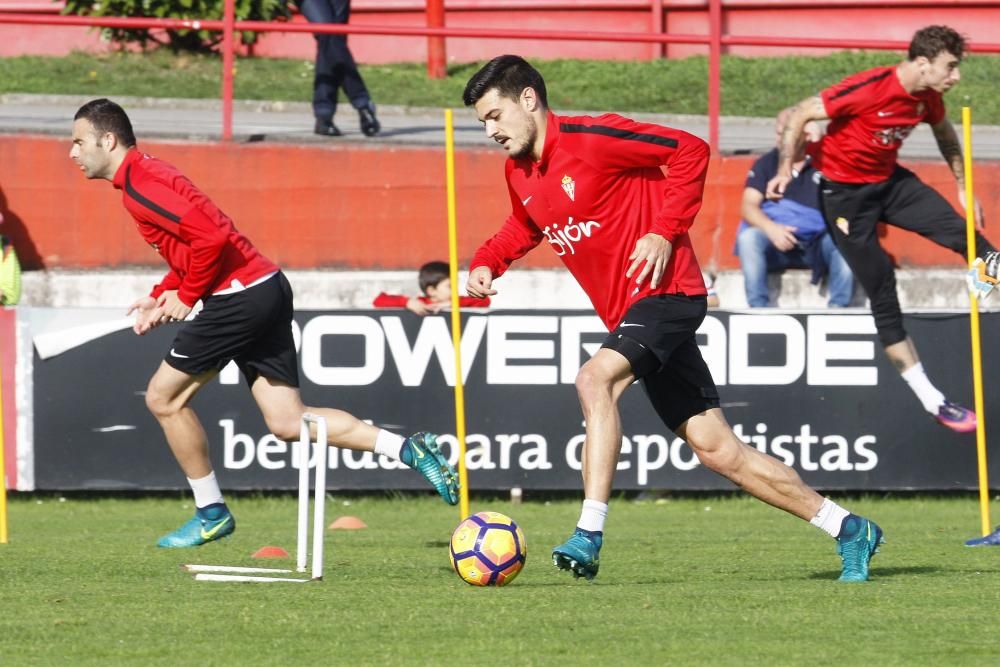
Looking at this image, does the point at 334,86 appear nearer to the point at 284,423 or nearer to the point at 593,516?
the point at 284,423

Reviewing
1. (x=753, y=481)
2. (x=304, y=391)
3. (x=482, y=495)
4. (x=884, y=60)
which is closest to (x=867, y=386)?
(x=482, y=495)

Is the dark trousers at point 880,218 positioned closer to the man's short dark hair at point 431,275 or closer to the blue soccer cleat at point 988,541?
the blue soccer cleat at point 988,541

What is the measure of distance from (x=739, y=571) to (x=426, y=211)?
6274mm

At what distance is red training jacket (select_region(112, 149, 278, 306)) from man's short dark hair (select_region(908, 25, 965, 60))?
411 cm

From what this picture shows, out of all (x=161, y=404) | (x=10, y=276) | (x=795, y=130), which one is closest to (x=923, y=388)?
(x=795, y=130)

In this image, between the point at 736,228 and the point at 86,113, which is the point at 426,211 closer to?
the point at 736,228

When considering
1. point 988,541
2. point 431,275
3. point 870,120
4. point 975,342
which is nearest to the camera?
point 988,541

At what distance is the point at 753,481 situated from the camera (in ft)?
22.6

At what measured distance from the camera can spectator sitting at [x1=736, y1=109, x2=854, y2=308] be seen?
12.5m

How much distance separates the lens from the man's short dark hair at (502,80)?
22.1 feet

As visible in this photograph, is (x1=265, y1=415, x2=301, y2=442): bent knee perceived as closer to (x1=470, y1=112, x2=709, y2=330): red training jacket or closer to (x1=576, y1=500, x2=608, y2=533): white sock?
(x1=470, y1=112, x2=709, y2=330): red training jacket

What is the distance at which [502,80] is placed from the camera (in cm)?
676

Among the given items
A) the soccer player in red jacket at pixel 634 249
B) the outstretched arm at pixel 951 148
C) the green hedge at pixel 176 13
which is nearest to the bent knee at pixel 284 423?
the soccer player in red jacket at pixel 634 249

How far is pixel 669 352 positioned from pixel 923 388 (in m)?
4.08
